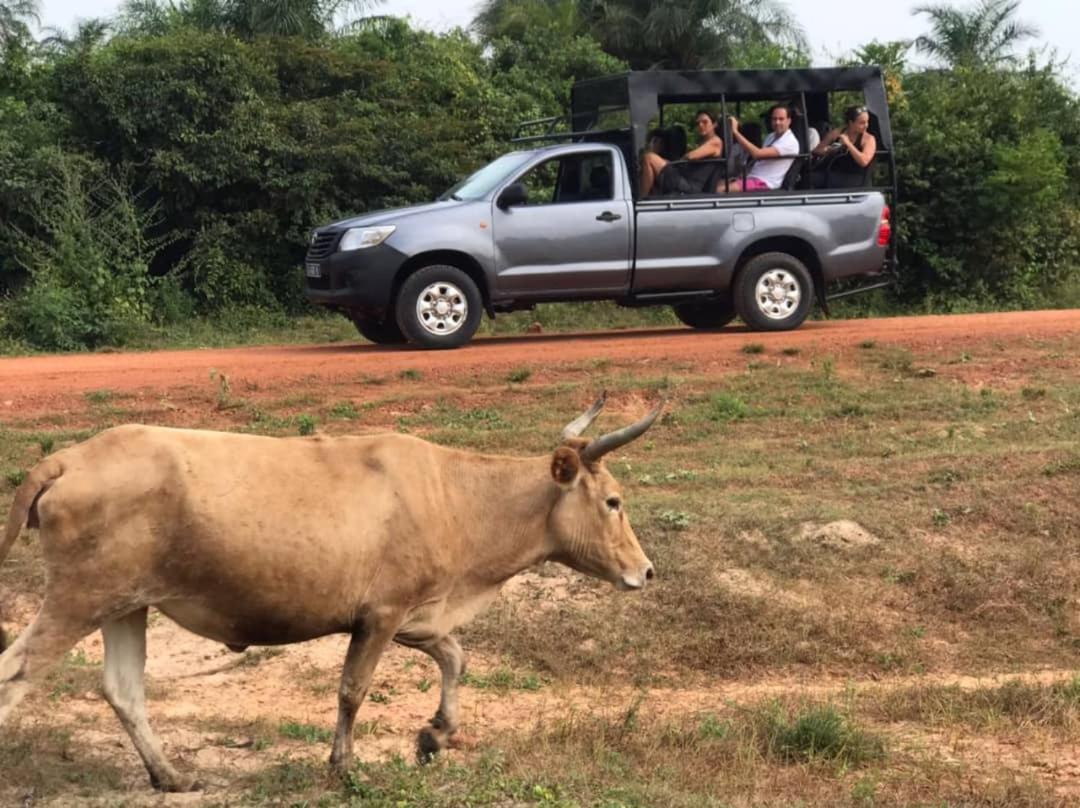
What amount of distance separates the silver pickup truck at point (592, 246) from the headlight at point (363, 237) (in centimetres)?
1

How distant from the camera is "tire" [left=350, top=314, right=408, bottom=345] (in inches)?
618

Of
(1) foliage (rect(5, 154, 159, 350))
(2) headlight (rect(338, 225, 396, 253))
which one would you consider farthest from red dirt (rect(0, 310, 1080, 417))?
(1) foliage (rect(5, 154, 159, 350))

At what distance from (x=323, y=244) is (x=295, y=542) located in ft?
31.8

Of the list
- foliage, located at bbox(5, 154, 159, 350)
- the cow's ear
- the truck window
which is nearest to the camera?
the cow's ear

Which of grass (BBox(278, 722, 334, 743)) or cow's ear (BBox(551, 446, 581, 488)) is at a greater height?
cow's ear (BBox(551, 446, 581, 488))

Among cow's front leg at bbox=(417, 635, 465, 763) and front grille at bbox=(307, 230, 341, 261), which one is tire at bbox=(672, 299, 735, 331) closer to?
front grille at bbox=(307, 230, 341, 261)

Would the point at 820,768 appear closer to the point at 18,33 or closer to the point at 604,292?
the point at 604,292

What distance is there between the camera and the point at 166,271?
21156mm

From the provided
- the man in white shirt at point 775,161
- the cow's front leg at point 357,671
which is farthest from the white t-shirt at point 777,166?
the cow's front leg at point 357,671

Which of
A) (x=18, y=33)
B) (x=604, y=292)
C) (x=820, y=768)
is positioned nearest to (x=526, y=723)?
(x=820, y=768)

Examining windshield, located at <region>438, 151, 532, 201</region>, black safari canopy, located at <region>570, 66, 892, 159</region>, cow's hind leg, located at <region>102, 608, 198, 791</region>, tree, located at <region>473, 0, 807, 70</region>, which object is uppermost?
tree, located at <region>473, 0, 807, 70</region>

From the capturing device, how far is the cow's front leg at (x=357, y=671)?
19.8ft

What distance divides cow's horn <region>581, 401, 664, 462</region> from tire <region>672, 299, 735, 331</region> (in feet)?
33.4

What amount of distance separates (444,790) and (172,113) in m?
16.1
